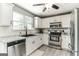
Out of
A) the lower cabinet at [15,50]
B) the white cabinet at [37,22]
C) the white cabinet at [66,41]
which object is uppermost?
the white cabinet at [37,22]

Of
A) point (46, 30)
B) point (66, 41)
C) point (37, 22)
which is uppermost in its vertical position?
point (37, 22)

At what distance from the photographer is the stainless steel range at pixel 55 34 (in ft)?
3.34

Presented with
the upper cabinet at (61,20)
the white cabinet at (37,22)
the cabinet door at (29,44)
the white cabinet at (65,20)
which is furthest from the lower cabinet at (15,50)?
the white cabinet at (65,20)

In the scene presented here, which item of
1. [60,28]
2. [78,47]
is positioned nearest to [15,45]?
[60,28]

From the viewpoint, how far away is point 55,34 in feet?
3.46

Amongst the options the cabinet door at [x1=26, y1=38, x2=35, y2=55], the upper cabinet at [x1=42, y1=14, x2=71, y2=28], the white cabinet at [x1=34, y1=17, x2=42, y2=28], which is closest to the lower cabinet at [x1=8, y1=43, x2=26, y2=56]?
the cabinet door at [x1=26, y1=38, x2=35, y2=55]

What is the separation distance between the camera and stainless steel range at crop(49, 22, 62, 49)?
1020mm

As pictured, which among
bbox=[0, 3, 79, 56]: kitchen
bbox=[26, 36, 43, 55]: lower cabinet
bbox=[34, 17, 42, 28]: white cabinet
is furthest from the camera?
bbox=[26, 36, 43, 55]: lower cabinet

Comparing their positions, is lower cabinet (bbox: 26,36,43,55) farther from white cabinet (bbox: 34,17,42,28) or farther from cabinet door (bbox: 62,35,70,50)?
cabinet door (bbox: 62,35,70,50)

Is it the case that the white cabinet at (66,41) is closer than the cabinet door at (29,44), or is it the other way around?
the white cabinet at (66,41)

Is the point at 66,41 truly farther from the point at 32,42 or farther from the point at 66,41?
the point at 32,42

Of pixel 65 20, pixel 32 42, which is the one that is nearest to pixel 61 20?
pixel 65 20

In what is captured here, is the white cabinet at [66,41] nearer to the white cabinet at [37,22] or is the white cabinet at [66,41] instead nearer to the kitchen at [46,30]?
the kitchen at [46,30]

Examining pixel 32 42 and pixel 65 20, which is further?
pixel 32 42
